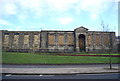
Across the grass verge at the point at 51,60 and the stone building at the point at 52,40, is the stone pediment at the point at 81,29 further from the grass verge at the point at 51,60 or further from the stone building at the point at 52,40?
the grass verge at the point at 51,60

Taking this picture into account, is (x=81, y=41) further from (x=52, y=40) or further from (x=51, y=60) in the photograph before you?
(x=51, y=60)

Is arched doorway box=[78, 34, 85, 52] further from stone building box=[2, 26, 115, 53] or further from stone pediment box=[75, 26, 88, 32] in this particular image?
stone pediment box=[75, 26, 88, 32]

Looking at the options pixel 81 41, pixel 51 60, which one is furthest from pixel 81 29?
pixel 51 60

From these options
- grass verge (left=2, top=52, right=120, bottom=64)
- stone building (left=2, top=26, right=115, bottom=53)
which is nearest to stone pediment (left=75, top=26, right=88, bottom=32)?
stone building (left=2, top=26, right=115, bottom=53)

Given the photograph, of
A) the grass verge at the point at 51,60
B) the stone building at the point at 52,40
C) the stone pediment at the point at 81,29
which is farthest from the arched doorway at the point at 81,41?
the grass verge at the point at 51,60

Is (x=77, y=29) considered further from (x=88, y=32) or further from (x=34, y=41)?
(x=34, y=41)

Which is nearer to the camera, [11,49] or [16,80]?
[16,80]

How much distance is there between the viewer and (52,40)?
57812 mm

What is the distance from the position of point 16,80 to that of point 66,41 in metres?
48.2

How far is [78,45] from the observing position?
57.8 metres

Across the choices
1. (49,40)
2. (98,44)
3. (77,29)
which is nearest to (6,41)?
(49,40)

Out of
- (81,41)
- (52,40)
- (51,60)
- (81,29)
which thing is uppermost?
(81,29)

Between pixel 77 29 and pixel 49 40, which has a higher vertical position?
pixel 77 29

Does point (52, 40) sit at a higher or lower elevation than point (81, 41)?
higher
